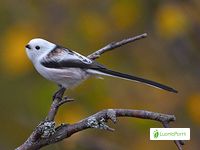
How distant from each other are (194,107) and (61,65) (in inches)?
63.5

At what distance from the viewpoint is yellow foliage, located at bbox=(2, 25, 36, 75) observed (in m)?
4.24

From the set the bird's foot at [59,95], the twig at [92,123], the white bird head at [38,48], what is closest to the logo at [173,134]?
the twig at [92,123]

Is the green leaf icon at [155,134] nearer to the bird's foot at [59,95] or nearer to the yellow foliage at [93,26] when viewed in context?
the bird's foot at [59,95]

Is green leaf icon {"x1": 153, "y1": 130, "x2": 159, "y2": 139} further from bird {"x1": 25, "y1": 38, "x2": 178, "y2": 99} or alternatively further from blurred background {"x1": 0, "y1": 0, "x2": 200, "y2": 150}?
Answer: blurred background {"x1": 0, "y1": 0, "x2": 200, "y2": 150}

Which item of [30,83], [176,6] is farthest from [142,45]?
[30,83]

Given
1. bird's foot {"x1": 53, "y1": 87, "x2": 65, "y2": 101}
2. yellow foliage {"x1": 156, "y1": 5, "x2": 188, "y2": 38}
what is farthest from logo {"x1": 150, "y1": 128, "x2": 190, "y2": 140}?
yellow foliage {"x1": 156, "y1": 5, "x2": 188, "y2": 38}

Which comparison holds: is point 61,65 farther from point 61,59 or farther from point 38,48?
point 38,48

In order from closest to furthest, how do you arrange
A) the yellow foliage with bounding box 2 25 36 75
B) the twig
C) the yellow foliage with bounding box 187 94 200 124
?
the twig → the yellow foliage with bounding box 187 94 200 124 → the yellow foliage with bounding box 2 25 36 75

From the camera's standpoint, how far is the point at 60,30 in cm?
441

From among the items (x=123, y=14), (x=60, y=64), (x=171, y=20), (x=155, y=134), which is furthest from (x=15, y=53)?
(x=155, y=134)

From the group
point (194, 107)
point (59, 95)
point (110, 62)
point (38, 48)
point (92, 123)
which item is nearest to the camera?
point (92, 123)

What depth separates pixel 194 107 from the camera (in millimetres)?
4016

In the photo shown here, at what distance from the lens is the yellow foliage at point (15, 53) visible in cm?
424

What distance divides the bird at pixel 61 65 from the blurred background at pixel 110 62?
1.31 m
